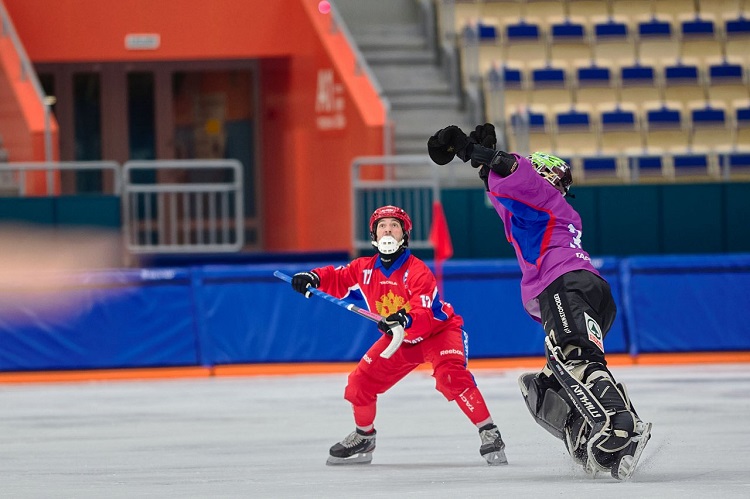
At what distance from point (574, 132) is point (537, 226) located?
12708 mm

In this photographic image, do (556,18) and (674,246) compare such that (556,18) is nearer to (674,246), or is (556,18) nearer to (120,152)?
(674,246)

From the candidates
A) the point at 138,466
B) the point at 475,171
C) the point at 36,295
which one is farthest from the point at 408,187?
the point at 138,466

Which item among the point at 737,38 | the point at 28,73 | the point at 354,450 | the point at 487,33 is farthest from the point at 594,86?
the point at 354,450

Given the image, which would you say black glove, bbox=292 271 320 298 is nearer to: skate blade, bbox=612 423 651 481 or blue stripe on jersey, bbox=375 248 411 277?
blue stripe on jersey, bbox=375 248 411 277

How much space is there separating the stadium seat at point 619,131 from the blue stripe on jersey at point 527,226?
1271cm

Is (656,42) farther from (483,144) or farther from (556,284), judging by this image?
(556,284)

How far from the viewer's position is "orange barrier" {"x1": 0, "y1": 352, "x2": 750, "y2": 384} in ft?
53.3

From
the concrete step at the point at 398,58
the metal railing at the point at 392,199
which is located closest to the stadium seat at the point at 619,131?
the metal railing at the point at 392,199

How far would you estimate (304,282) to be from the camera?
937 centimetres

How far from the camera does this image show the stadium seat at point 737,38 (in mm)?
23172

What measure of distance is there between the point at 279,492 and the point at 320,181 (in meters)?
14.8

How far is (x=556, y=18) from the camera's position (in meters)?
23.3

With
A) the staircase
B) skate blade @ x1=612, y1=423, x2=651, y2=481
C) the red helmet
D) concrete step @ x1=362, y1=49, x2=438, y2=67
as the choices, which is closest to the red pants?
the red helmet

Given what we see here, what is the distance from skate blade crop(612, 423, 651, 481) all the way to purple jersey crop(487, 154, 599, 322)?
100 cm
